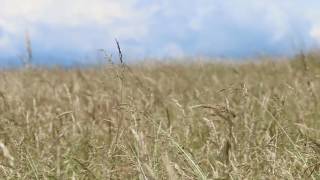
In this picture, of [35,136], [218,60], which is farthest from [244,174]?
[218,60]

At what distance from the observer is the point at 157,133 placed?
209 cm

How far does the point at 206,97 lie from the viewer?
5121 mm

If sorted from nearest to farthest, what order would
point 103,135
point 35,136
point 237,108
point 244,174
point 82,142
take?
point 244,174 < point 35,136 < point 82,142 < point 103,135 < point 237,108

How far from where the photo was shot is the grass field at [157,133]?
1.99 meters

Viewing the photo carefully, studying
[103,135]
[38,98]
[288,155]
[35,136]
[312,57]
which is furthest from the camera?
[312,57]

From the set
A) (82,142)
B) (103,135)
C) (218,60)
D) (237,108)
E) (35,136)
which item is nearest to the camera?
(35,136)

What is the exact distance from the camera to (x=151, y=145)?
292 cm

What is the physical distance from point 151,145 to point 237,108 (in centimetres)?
119

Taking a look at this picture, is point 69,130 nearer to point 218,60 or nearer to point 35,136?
point 35,136

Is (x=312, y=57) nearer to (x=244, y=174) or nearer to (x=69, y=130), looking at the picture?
(x=69, y=130)

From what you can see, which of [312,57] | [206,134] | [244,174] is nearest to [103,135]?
[206,134]

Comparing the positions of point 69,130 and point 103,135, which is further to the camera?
point 103,135

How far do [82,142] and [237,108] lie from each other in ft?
4.10

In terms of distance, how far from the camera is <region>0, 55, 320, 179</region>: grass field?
1994 mm
